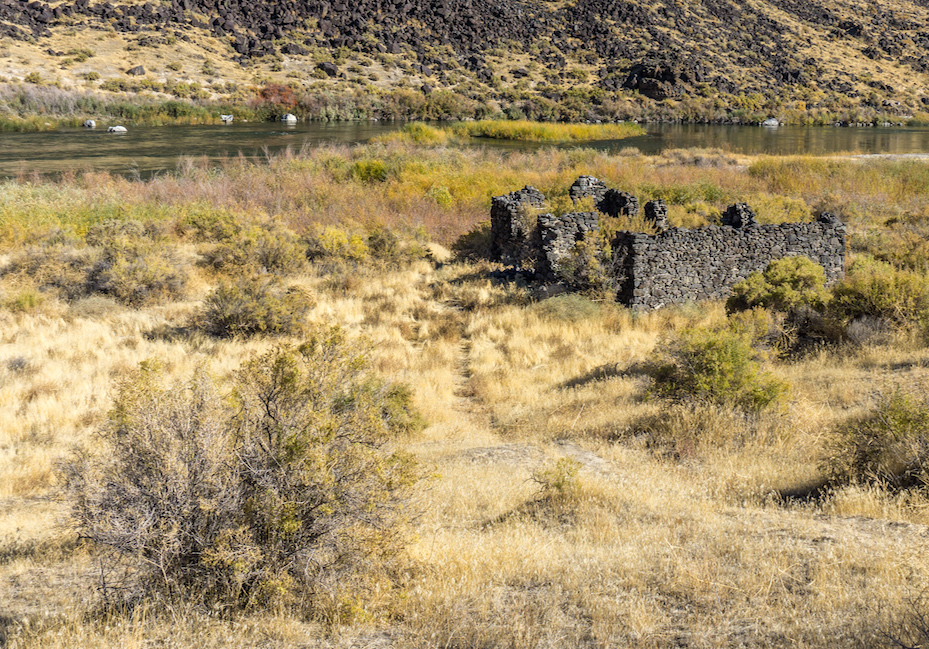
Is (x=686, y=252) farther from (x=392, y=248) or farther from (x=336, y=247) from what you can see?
(x=336, y=247)

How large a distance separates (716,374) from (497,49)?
270 feet

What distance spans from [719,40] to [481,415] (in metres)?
94.5

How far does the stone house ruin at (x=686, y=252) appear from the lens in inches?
496

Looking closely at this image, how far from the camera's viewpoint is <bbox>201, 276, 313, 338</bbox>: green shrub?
1107cm

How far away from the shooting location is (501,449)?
7094 millimetres

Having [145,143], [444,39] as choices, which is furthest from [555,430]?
[444,39]

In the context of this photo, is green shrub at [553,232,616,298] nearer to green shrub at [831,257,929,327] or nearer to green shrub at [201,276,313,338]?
green shrub at [831,257,929,327]

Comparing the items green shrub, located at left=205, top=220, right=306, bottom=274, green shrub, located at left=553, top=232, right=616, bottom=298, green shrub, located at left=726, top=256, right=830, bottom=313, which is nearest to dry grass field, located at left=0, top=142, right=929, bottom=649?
green shrub, located at left=205, top=220, right=306, bottom=274

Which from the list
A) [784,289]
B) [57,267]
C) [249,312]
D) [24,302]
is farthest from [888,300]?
[57,267]

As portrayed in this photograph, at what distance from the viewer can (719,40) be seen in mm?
86188

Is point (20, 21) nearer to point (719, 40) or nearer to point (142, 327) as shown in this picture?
point (142, 327)

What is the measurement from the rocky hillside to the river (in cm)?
1441

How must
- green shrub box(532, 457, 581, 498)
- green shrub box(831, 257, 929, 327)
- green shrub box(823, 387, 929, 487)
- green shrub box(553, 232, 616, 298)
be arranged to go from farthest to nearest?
1. green shrub box(553, 232, 616, 298)
2. green shrub box(831, 257, 929, 327)
3. green shrub box(532, 457, 581, 498)
4. green shrub box(823, 387, 929, 487)

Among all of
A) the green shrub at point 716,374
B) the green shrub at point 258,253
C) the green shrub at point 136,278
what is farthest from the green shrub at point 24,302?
the green shrub at point 716,374
